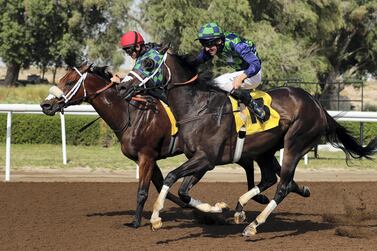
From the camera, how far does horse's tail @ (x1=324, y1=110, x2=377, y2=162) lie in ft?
24.2

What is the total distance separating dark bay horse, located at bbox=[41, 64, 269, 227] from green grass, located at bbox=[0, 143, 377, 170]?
5.47 m

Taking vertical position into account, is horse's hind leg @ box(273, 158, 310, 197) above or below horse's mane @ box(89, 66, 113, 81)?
below

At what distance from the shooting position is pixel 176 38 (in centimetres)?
2772

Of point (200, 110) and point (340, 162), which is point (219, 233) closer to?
point (200, 110)

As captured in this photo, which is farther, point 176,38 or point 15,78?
point 15,78

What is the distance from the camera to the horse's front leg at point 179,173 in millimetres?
6152

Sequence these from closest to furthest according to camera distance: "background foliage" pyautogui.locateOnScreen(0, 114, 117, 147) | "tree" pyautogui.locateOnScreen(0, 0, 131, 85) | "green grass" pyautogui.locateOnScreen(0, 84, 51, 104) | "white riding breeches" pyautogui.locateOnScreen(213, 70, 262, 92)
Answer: "white riding breeches" pyautogui.locateOnScreen(213, 70, 262, 92) < "background foliage" pyautogui.locateOnScreen(0, 114, 117, 147) < "green grass" pyautogui.locateOnScreen(0, 84, 51, 104) < "tree" pyautogui.locateOnScreen(0, 0, 131, 85)

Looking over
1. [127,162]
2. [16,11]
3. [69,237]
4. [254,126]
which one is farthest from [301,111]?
[16,11]

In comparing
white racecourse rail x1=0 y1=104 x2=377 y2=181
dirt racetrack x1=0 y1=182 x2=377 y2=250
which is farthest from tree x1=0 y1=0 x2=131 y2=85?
dirt racetrack x1=0 y1=182 x2=377 y2=250

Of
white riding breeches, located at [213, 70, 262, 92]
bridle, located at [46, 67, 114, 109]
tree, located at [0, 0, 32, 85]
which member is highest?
tree, located at [0, 0, 32, 85]

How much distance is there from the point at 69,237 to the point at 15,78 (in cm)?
3895

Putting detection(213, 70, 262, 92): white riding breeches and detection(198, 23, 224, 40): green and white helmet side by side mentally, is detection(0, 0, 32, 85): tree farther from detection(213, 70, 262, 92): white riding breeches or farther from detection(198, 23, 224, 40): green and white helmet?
detection(198, 23, 224, 40): green and white helmet

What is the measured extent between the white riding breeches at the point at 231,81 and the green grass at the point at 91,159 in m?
5.94

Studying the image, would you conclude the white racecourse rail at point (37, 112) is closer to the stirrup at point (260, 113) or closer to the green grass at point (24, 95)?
the stirrup at point (260, 113)
